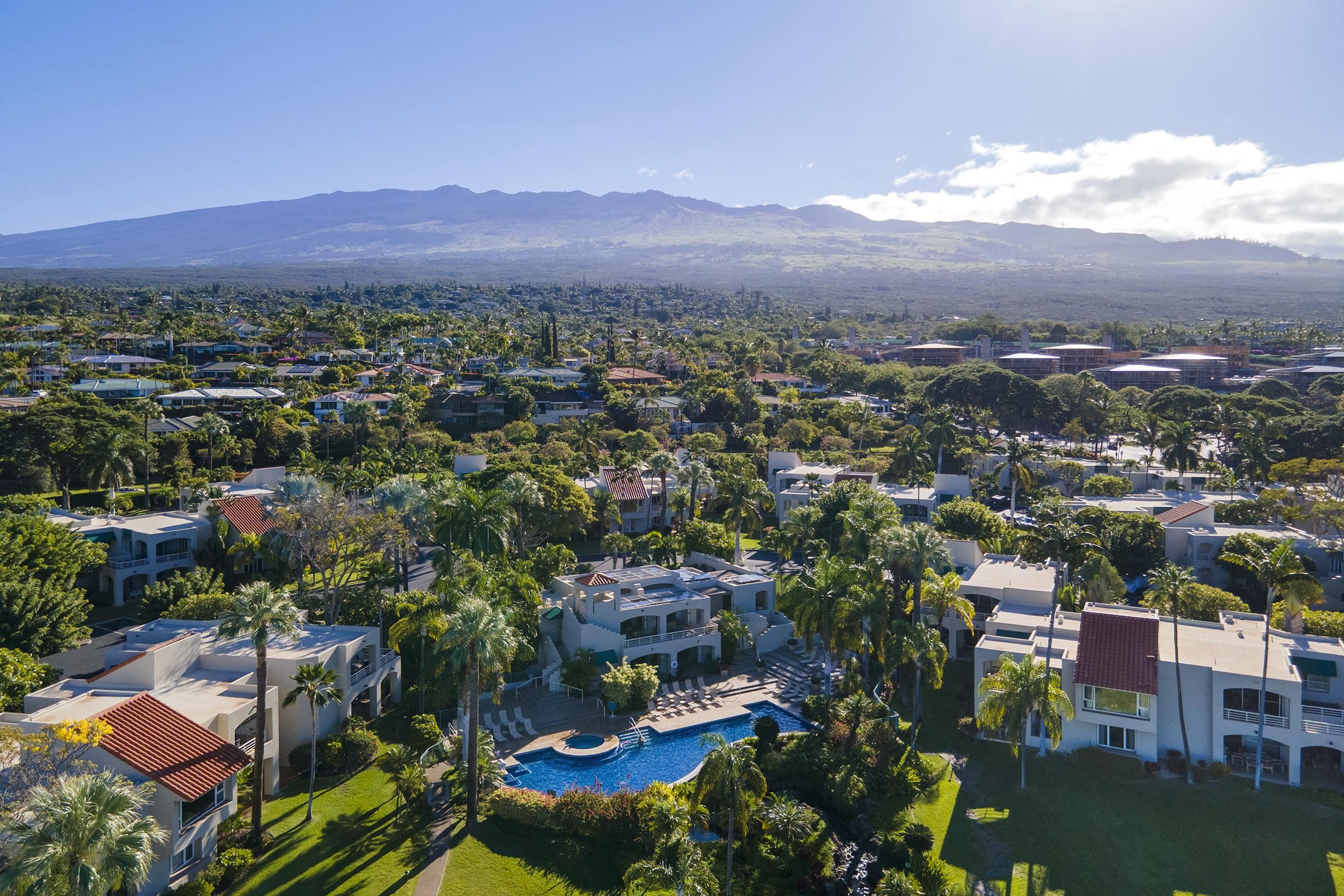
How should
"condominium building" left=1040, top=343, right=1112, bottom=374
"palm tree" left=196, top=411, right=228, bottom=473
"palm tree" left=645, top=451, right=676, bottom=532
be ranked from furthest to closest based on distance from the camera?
"condominium building" left=1040, top=343, right=1112, bottom=374 < "palm tree" left=196, top=411, right=228, bottom=473 < "palm tree" left=645, top=451, right=676, bottom=532

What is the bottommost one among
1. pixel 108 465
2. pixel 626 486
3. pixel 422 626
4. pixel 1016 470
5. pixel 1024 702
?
pixel 1024 702

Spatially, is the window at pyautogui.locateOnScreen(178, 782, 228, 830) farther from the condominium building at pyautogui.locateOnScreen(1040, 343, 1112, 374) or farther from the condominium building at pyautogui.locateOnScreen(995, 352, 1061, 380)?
the condominium building at pyautogui.locateOnScreen(1040, 343, 1112, 374)

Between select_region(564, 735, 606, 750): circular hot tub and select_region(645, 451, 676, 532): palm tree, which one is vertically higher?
select_region(645, 451, 676, 532): palm tree

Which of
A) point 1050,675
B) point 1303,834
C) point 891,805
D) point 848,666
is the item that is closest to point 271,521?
point 848,666

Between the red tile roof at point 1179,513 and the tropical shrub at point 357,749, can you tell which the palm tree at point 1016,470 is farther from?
the tropical shrub at point 357,749

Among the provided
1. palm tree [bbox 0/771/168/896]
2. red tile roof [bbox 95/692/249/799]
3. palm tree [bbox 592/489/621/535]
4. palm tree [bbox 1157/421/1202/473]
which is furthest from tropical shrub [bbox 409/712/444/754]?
palm tree [bbox 1157/421/1202/473]

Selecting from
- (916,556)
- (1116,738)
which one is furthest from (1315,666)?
(916,556)

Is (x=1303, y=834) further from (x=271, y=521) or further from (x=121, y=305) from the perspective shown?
(x=121, y=305)

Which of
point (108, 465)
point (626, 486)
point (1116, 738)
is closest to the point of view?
point (1116, 738)

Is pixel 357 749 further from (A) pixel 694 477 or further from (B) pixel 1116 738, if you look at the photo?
(A) pixel 694 477
